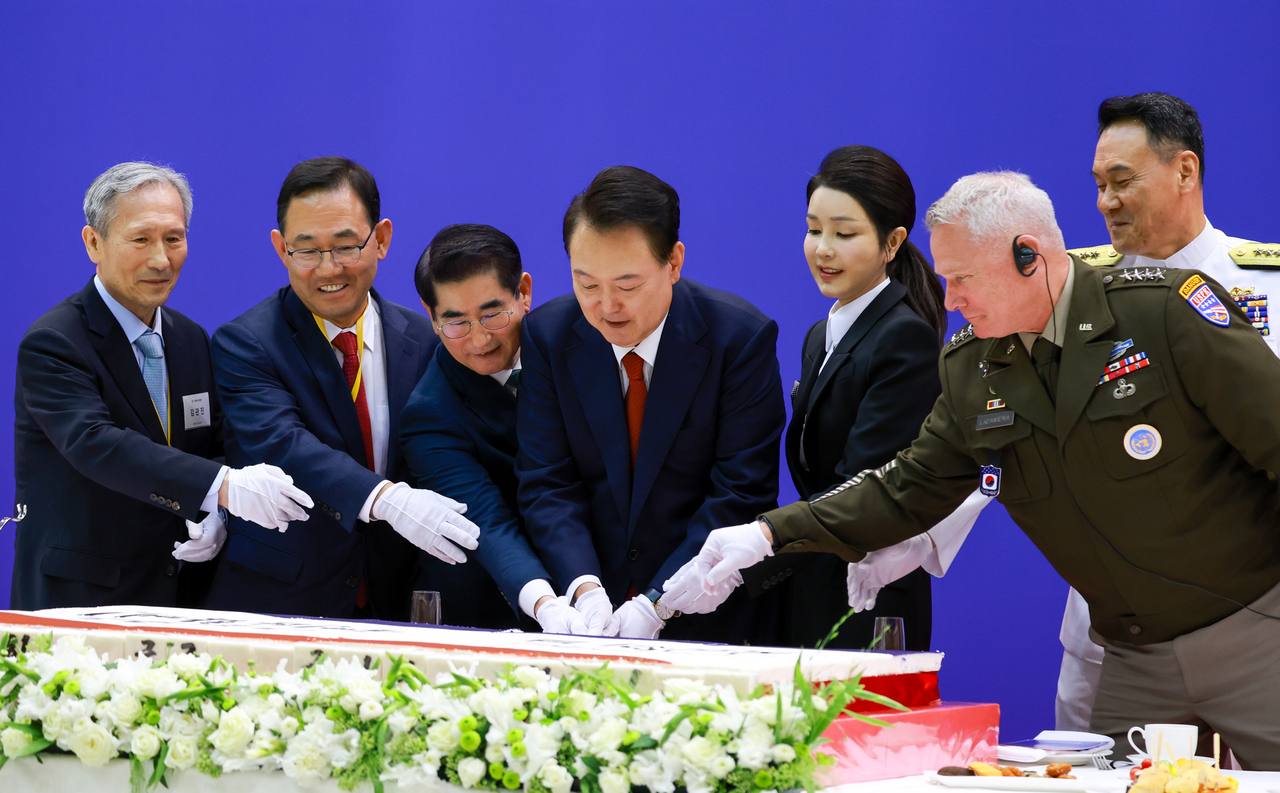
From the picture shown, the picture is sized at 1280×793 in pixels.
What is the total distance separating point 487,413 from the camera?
2883mm

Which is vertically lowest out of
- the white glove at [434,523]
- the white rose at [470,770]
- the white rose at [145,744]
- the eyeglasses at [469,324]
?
the white rose at [145,744]

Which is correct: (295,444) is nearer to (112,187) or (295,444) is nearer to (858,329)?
(112,187)

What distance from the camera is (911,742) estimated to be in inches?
67.9

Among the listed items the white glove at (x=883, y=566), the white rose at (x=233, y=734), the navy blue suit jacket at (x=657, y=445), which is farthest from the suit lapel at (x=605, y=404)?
the white rose at (x=233, y=734)

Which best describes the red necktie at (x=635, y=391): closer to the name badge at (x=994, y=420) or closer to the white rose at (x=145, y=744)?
the name badge at (x=994, y=420)

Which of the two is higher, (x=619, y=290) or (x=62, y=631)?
(x=619, y=290)

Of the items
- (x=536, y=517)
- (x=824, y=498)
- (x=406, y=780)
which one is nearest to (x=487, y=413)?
(x=536, y=517)

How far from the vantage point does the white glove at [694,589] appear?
93.9 inches

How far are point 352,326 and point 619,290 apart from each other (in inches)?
36.2

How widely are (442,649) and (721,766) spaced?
1.85 feet

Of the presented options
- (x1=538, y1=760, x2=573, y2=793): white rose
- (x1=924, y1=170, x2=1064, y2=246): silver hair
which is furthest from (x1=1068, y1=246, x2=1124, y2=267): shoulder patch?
(x1=538, y1=760, x2=573, y2=793): white rose

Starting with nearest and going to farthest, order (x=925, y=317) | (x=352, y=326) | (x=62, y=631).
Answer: (x=62, y=631)
(x=925, y=317)
(x=352, y=326)

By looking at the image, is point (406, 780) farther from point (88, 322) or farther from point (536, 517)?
point (88, 322)

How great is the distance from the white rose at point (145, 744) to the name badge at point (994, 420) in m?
1.46
